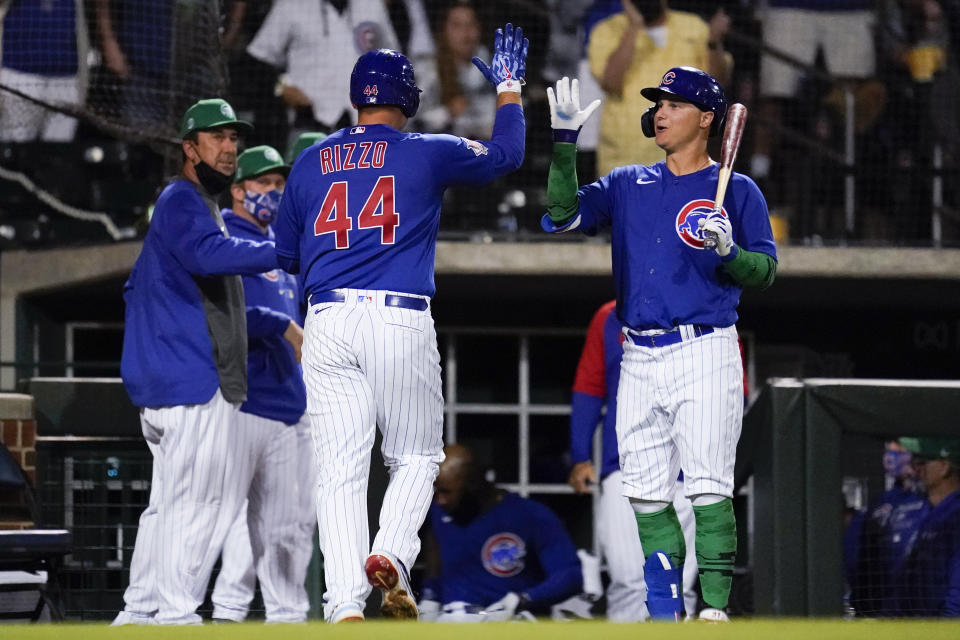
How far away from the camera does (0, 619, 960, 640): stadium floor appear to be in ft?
9.39

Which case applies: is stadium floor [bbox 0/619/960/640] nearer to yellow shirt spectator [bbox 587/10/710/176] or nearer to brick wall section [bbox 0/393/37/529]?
brick wall section [bbox 0/393/37/529]

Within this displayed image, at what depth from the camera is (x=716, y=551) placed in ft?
15.4

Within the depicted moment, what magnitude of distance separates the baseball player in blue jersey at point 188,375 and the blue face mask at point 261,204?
620 millimetres

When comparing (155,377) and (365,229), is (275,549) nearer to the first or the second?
(155,377)

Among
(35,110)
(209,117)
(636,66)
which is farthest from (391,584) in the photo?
(35,110)

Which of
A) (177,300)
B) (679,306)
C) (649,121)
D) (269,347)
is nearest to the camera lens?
(679,306)

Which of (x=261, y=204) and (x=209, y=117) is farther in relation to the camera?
(x=261, y=204)

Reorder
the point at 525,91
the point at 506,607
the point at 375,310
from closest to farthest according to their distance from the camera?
the point at 375,310
the point at 506,607
the point at 525,91

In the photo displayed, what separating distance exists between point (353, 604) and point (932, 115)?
699cm

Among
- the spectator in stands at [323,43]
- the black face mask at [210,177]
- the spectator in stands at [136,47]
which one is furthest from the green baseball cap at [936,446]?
the spectator in stands at [136,47]

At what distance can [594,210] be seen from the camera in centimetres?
504

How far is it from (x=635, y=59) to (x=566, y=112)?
4.46 m

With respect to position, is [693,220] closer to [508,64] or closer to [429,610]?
[508,64]

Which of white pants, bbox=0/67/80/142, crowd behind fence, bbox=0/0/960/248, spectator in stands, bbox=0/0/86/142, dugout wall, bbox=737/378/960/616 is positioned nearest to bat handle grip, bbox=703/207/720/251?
dugout wall, bbox=737/378/960/616
